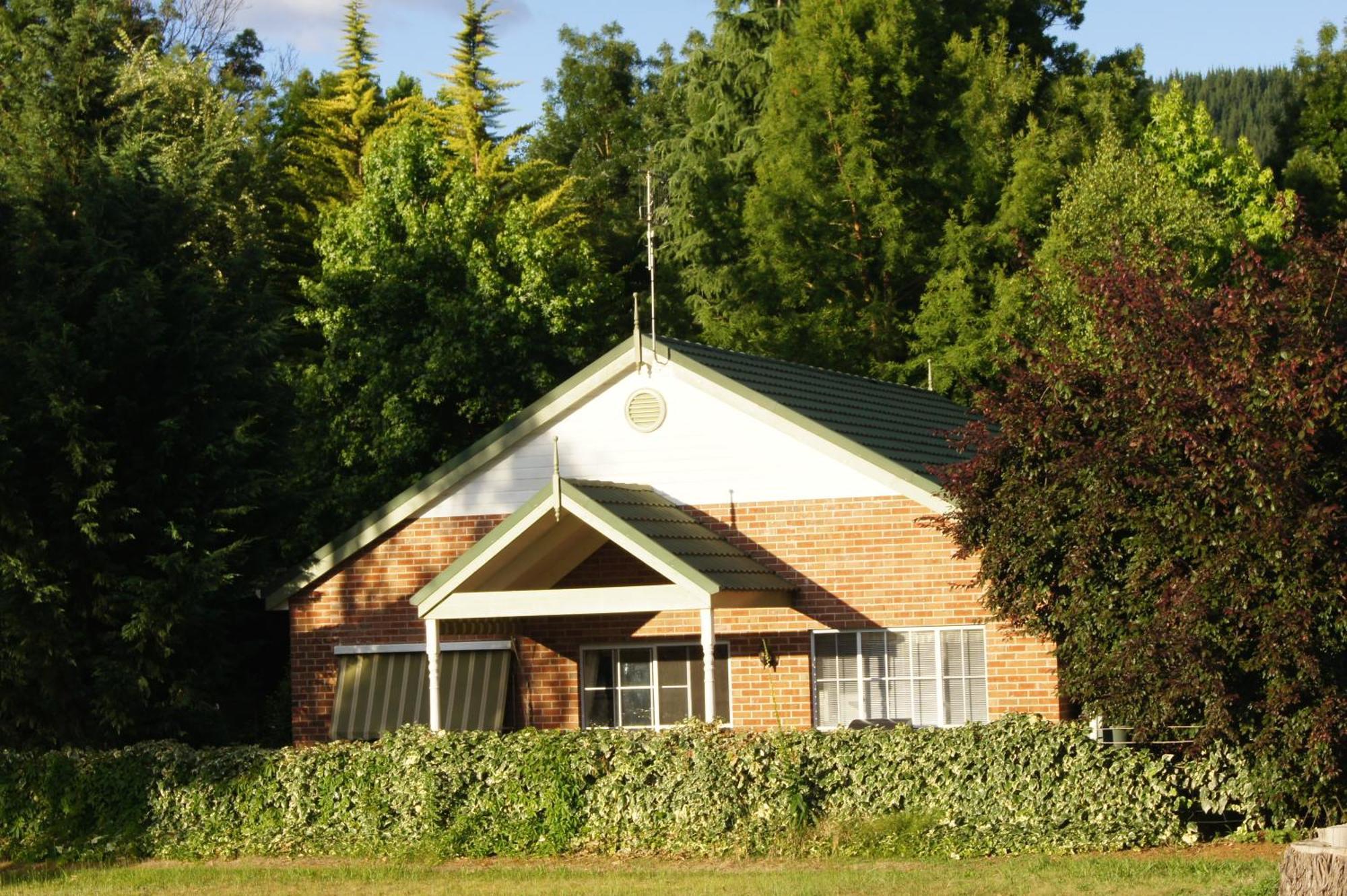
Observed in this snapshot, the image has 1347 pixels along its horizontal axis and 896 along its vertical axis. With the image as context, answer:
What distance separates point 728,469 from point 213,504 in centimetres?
592

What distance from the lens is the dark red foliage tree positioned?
14.1 meters

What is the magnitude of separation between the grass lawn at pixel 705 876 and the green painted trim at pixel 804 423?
16.6 ft

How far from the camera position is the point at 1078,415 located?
15344 millimetres

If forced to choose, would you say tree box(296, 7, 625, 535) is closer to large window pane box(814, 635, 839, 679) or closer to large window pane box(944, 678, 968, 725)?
large window pane box(814, 635, 839, 679)

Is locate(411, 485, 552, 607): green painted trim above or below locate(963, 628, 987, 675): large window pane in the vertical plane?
above

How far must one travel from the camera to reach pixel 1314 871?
431 inches

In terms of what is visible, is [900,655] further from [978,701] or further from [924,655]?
[978,701]

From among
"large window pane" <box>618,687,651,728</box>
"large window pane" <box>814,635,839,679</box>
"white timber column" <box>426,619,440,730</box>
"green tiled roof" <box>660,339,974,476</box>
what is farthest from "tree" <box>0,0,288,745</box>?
"large window pane" <box>814,635,839,679</box>

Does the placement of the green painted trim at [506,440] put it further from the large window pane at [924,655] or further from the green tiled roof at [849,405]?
the large window pane at [924,655]

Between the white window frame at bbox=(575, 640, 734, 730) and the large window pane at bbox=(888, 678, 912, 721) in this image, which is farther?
the white window frame at bbox=(575, 640, 734, 730)

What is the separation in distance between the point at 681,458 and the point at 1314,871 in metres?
9.99

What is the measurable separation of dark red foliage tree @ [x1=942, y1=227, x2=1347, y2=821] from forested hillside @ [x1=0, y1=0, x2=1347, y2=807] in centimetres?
68

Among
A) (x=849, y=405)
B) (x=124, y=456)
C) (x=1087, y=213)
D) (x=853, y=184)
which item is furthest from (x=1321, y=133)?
(x=124, y=456)

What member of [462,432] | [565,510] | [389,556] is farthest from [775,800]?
[462,432]
